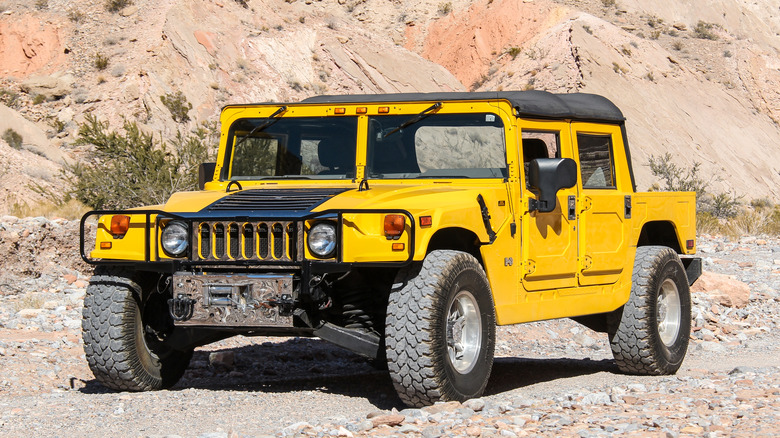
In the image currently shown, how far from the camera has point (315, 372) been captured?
9.20 m

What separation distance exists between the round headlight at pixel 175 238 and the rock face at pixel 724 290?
353 inches

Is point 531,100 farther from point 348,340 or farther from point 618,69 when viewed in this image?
point 618,69

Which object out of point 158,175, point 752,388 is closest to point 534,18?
point 158,175

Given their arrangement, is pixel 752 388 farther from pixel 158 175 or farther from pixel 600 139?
pixel 158 175

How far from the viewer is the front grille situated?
6234mm

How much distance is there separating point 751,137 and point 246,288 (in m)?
43.1

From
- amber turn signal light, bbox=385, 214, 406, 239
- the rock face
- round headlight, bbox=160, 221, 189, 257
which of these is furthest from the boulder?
amber turn signal light, bbox=385, 214, 406, 239

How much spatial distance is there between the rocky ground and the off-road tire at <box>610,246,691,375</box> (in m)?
0.20

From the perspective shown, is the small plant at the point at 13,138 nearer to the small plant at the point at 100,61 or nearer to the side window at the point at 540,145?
the small plant at the point at 100,61

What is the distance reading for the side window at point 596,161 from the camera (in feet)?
27.0

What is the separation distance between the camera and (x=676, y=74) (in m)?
46.4

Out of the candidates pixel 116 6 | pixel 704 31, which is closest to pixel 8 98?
pixel 116 6

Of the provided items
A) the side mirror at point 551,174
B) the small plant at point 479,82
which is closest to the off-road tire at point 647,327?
the side mirror at point 551,174

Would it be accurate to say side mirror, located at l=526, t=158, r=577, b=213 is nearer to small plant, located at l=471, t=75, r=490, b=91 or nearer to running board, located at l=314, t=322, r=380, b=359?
running board, located at l=314, t=322, r=380, b=359
